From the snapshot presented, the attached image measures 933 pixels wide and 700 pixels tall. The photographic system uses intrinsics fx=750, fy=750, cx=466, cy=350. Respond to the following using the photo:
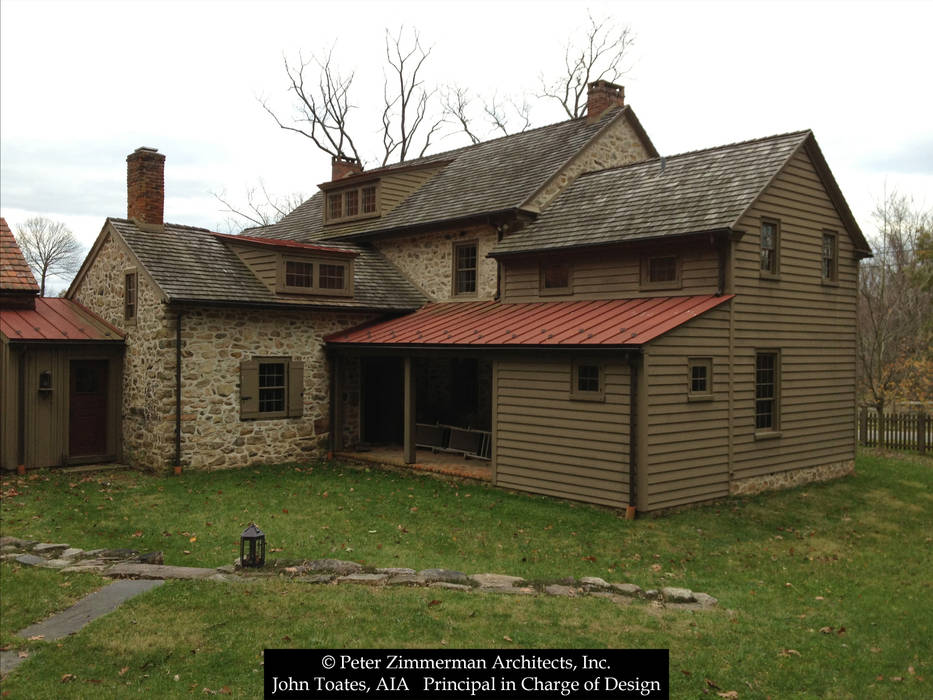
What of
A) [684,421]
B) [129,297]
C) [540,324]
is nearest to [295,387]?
[129,297]

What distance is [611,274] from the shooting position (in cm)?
1513

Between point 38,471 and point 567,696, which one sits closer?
point 567,696

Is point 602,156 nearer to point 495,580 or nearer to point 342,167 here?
point 342,167

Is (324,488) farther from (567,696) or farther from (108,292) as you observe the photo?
(567,696)

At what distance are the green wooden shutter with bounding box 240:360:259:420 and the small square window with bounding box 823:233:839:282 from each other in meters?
12.6

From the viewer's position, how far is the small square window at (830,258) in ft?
53.6

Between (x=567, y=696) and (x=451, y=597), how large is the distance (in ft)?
7.59

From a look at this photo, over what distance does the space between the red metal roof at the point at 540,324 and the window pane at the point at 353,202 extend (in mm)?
5366

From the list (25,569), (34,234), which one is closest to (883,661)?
(25,569)

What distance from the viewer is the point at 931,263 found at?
29875 mm

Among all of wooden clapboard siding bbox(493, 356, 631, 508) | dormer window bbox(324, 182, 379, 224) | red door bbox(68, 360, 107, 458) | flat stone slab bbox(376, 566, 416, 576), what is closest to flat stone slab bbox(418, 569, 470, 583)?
flat stone slab bbox(376, 566, 416, 576)

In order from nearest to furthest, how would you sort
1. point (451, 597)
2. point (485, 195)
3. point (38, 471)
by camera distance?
point (451, 597) → point (38, 471) → point (485, 195)

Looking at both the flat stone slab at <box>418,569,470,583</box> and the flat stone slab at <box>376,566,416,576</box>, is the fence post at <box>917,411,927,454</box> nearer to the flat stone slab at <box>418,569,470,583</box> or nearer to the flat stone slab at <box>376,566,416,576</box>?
the flat stone slab at <box>418,569,470,583</box>

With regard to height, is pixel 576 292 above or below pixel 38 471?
above
